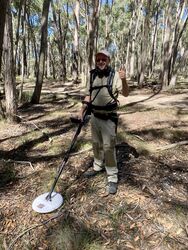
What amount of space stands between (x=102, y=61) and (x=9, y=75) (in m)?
Result: 4.99

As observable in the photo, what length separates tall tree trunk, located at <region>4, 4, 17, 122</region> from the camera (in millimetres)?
8109

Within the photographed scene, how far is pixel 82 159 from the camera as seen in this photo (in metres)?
5.58

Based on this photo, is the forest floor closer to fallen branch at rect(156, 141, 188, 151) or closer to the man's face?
fallen branch at rect(156, 141, 188, 151)

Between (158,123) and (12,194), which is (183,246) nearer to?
(12,194)

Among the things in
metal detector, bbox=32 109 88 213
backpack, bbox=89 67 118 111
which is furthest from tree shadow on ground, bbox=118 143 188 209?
backpack, bbox=89 67 118 111

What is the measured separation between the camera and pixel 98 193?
4246 mm

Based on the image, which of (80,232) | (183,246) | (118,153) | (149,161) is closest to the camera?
(183,246)

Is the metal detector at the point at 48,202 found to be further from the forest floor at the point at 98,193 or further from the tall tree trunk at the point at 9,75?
the tall tree trunk at the point at 9,75

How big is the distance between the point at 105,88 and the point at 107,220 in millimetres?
1782

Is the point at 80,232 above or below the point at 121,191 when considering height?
below

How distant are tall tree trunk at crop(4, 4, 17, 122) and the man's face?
4904 mm

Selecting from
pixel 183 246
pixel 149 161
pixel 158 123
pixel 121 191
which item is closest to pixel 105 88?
pixel 121 191

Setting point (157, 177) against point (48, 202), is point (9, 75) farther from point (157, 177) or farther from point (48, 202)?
point (157, 177)

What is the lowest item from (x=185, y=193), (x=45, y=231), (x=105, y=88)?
(x=45, y=231)
